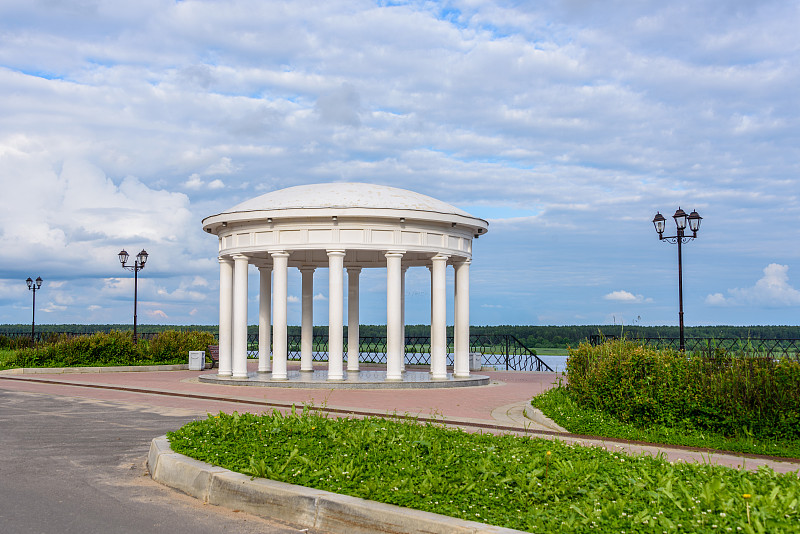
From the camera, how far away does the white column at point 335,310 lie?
24.6 m

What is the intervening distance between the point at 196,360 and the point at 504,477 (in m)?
28.0

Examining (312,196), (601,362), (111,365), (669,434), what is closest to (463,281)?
(312,196)

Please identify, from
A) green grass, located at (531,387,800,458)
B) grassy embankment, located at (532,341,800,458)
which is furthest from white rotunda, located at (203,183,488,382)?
grassy embankment, located at (532,341,800,458)

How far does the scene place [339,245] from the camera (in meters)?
24.4

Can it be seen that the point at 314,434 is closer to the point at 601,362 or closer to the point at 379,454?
the point at 379,454

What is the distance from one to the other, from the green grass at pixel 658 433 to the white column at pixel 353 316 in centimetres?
1600

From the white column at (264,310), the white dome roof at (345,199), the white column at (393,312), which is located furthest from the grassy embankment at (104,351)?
the white column at (393,312)

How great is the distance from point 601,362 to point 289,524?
9.35m

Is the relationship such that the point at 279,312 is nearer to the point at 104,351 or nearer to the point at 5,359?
the point at 104,351

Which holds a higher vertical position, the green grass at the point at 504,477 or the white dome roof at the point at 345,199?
the white dome roof at the point at 345,199

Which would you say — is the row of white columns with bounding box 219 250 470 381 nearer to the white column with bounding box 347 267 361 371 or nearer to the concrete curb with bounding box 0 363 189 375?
the white column with bounding box 347 267 361 371

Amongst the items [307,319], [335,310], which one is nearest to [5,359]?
[307,319]

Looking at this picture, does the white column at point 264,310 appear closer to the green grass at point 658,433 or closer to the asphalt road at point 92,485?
the asphalt road at point 92,485

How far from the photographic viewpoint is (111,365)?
33000 mm
